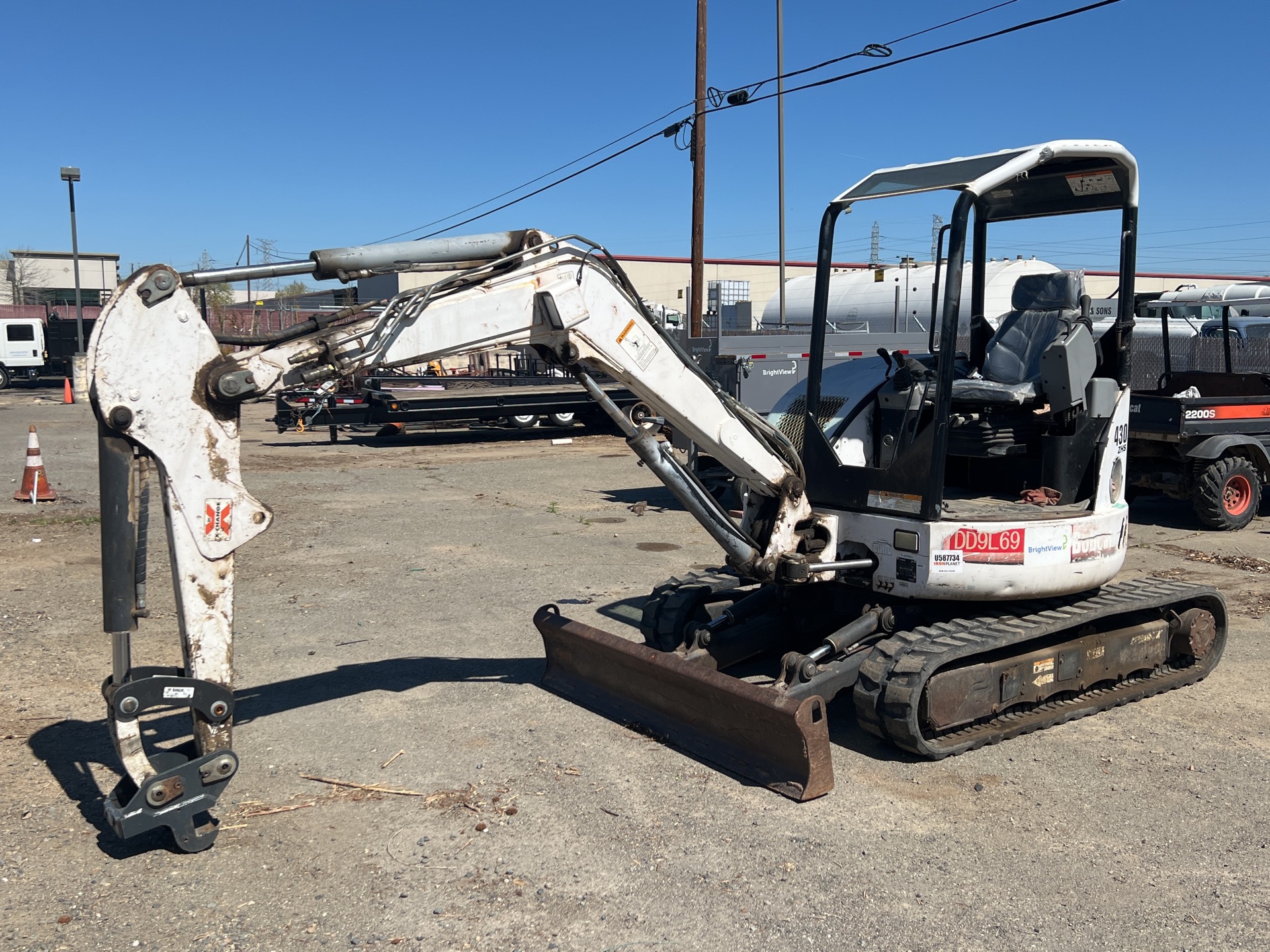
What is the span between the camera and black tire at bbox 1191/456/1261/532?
12352 mm

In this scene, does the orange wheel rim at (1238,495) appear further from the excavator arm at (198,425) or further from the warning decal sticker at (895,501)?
the excavator arm at (198,425)

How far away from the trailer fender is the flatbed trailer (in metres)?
10.5

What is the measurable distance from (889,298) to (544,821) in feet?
75.6

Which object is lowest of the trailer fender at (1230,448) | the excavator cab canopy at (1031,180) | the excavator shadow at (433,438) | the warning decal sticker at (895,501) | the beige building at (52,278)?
the excavator shadow at (433,438)

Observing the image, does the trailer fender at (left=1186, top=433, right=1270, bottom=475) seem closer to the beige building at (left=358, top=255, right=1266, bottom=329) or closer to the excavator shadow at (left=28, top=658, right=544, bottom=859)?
the excavator shadow at (left=28, top=658, right=544, bottom=859)

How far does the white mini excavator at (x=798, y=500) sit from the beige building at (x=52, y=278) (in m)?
61.1

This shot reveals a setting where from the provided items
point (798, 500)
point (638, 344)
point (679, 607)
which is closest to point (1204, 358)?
point (679, 607)

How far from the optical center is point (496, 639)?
796 cm

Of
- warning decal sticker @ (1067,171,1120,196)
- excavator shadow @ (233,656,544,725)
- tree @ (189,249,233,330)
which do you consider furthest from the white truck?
warning decal sticker @ (1067,171,1120,196)

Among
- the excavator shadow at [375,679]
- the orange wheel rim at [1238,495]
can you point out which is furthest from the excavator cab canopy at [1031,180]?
the orange wheel rim at [1238,495]

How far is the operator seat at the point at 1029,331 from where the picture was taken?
6707 mm

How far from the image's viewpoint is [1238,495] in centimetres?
1269

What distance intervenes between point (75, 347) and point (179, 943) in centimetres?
4172

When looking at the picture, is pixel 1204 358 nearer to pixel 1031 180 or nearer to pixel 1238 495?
pixel 1238 495
